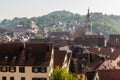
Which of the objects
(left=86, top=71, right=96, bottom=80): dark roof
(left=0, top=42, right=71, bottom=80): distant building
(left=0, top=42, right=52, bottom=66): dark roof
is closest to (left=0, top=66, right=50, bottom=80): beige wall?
(left=0, top=42, right=71, bottom=80): distant building

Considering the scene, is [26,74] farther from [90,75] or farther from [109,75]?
[109,75]

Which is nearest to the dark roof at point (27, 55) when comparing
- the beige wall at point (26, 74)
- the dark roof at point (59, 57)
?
the beige wall at point (26, 74)

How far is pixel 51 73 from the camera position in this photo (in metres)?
75.9

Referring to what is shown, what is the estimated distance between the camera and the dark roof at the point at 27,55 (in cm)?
7512

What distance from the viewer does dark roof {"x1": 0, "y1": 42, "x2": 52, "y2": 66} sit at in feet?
246

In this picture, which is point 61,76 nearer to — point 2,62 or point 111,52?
point 2,62

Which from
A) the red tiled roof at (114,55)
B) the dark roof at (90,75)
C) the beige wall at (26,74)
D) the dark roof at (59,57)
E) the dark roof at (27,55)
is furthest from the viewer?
the red tiled roof at (114,55)

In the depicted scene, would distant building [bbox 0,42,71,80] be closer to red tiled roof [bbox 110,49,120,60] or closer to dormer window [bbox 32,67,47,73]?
dormer window [bbox 32,67,47,73]

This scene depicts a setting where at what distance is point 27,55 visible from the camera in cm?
7619

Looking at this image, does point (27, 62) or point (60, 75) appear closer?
point (60, 75)

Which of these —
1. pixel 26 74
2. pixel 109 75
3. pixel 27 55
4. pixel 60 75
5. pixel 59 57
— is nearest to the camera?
pixel 60 75

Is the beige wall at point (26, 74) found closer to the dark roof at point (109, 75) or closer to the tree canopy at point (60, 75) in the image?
the tree canopy at point (60, 75)

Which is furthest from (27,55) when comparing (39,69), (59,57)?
(59,57)

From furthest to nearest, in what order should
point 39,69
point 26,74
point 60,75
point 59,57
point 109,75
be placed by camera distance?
point 109,75, point 59,57, point 26,74, point 39,69, point 60,75
